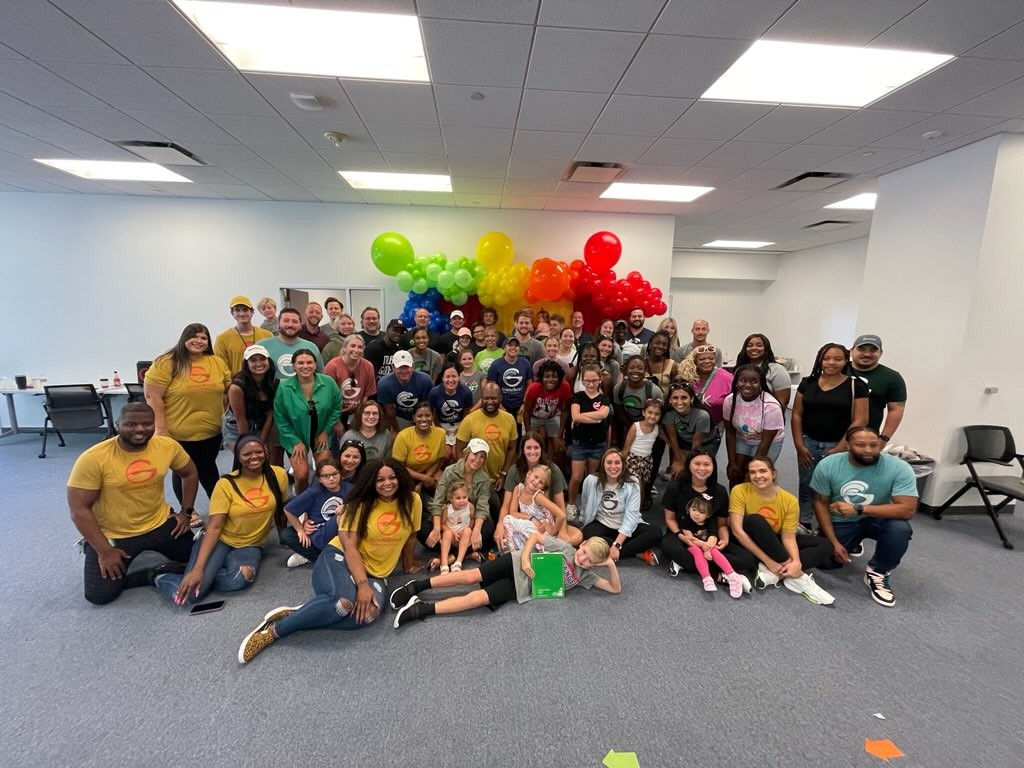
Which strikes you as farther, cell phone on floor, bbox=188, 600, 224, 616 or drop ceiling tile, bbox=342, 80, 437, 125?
drop ceiling tile, bbox=342, 80, 437, 125

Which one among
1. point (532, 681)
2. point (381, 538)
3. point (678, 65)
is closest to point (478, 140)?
point (678, 65)

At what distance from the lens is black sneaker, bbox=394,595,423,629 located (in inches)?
89.2

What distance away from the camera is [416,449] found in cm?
315

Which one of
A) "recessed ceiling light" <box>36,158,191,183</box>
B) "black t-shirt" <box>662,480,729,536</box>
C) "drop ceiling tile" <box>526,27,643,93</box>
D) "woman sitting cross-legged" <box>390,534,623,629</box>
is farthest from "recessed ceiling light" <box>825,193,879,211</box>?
"recessed ceiling light" <box>36,158,191,183</box>

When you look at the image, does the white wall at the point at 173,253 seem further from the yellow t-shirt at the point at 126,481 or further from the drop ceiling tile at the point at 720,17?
the yellow t-shirt at the point at 126,481

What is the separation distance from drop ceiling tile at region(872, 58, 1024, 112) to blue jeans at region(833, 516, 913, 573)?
2.79 metres

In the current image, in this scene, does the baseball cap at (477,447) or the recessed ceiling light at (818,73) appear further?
the baseball cap at (477,447)

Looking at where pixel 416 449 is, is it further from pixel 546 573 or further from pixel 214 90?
pixel 214 90

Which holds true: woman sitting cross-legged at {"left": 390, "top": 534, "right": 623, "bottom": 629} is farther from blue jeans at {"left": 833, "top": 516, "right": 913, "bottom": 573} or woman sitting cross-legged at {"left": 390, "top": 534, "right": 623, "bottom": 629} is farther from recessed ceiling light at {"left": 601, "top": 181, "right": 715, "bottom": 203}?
recessed ceiling light at {"left": 601, "top": 181, "right": 715, "bottom": 203}

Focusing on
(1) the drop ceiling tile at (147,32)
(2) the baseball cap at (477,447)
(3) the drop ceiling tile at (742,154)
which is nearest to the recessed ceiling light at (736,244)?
(3) the drop ceiling tile at (742,154)

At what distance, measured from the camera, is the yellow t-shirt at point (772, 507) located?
2.76 m

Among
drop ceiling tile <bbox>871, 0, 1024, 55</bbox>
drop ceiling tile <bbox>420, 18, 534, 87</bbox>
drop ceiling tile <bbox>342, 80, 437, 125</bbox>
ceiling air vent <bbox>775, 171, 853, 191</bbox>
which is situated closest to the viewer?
drop ceiling tile <bbox>871, 0, 1024, 55</bbox>

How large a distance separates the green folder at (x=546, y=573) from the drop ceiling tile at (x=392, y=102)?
10.3 ft

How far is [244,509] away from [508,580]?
1.75 meters
